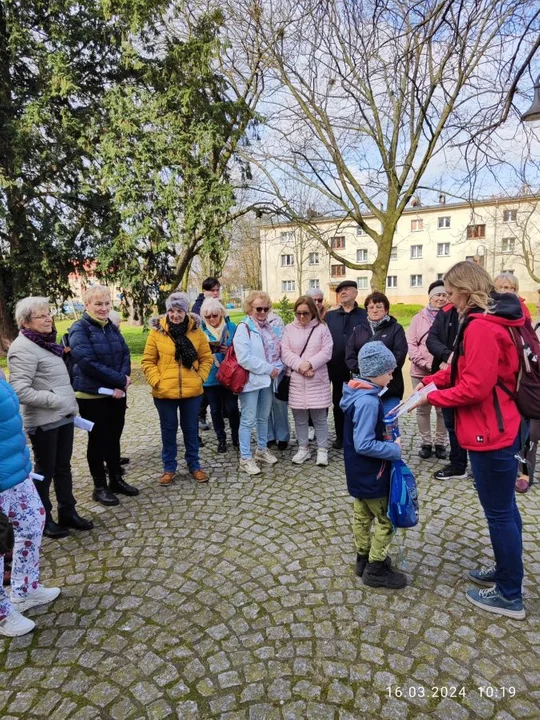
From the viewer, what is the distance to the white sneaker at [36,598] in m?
2.88

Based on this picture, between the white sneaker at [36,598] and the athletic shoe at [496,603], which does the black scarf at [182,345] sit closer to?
the white sneaker at [36,598]

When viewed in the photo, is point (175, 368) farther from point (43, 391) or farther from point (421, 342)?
point (421, 342)

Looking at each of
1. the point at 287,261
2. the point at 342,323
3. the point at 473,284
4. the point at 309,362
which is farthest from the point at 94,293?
the point at 287,261

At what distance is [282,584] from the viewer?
306 cm

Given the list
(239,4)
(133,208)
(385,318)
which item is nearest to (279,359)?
(385,318)

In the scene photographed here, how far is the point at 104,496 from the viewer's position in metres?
4.41

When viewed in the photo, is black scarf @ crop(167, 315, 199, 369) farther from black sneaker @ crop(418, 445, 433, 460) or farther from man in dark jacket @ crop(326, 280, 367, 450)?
black sneaker @ crop(418, 445, 433, 460)

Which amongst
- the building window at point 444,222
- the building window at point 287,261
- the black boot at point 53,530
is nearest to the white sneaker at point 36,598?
the black boot at point 53,530

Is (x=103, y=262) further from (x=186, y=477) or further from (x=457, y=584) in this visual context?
(x=457, y=584)

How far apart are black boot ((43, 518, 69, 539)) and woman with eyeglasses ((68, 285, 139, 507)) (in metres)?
0.56

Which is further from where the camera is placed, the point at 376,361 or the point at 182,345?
the point at 182,345

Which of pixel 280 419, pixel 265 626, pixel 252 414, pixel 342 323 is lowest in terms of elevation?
pixel 265 626

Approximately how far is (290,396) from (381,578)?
2.55m

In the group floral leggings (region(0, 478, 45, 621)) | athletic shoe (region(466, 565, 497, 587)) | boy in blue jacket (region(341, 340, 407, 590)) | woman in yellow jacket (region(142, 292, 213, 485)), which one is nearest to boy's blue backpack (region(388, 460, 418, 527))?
boy in blue jacket (region(341, 340, 407, 590))
